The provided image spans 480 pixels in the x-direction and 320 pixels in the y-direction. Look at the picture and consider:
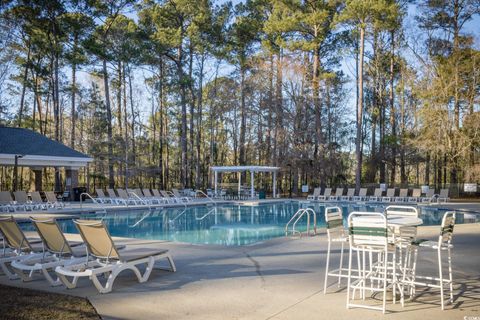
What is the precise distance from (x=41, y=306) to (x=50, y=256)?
147 centimetres

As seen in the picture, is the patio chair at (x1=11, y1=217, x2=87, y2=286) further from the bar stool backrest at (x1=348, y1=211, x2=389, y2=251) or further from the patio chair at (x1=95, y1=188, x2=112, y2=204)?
the patio chair at (x1=95, y1=188, x2=112, y2=204)

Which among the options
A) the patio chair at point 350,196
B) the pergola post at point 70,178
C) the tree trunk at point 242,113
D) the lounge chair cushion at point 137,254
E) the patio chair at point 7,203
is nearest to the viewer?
the lounge chair cushion at point 137,254

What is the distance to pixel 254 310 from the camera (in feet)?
12.8

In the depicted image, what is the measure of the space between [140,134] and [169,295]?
30615 millimetres

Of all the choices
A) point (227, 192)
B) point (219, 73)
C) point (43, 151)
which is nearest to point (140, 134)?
point (219, 73)

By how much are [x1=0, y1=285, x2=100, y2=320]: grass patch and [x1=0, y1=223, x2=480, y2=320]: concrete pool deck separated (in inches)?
5.8

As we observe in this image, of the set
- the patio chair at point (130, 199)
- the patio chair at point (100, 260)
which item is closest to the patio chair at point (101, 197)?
the patio chair at point (130, 199)

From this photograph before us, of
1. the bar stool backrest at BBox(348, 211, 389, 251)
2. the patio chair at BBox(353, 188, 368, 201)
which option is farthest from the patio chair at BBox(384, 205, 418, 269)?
the patio chair at BBox(353, 188, 368, 201)

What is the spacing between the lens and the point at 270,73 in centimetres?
2644

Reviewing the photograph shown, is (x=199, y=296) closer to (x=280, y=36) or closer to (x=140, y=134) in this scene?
(x=280, y=36)

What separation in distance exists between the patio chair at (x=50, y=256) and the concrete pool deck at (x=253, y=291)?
0.17 meters

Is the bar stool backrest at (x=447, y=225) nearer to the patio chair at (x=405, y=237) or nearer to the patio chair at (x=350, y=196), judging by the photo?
the patio chair at (x=405, y=237)

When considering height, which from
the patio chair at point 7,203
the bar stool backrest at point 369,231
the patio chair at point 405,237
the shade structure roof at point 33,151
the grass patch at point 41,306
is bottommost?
the grass patch at point 41,306

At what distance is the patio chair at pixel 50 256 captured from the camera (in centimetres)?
490
